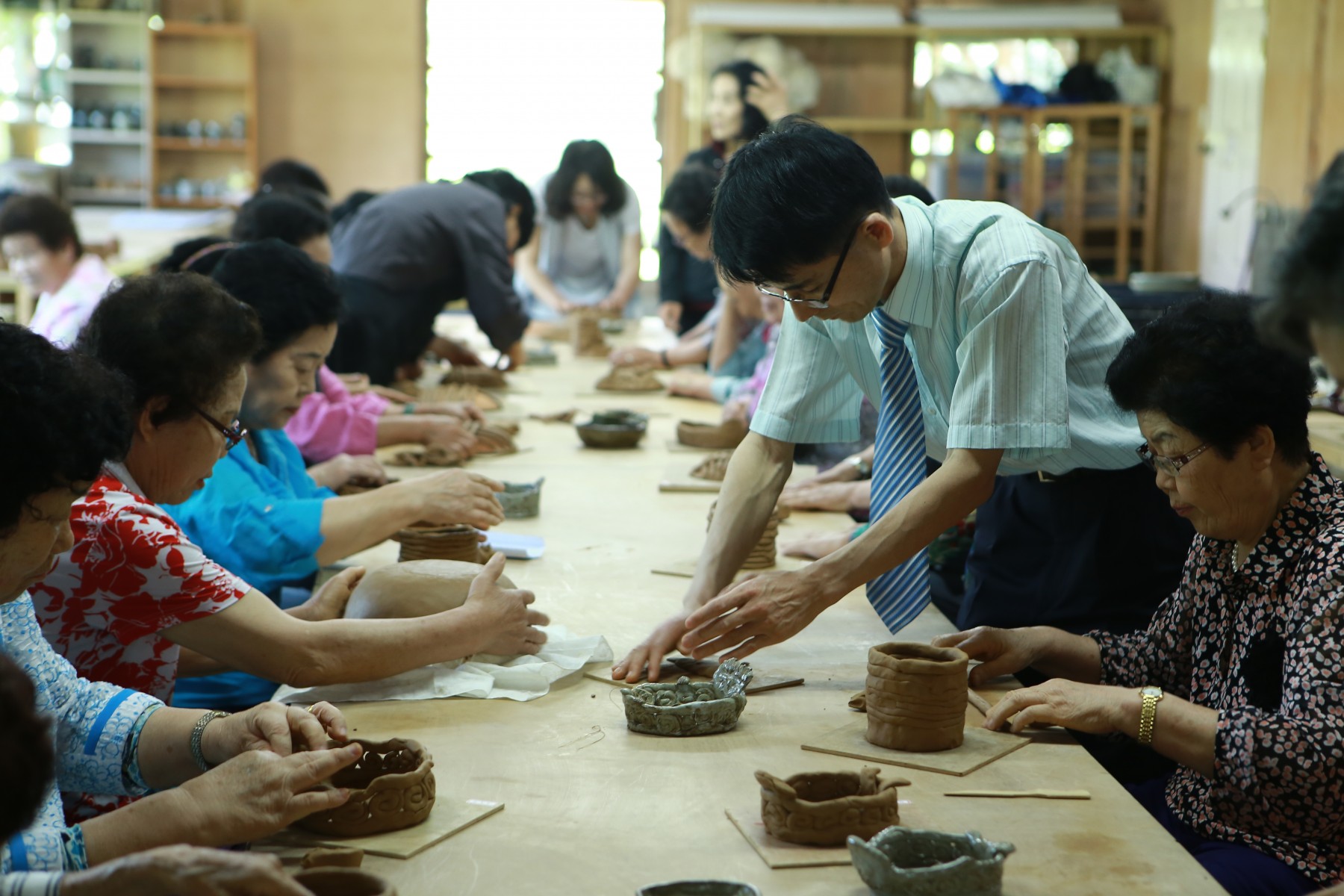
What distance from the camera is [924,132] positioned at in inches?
448

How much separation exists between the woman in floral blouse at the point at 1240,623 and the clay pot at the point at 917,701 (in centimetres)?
12

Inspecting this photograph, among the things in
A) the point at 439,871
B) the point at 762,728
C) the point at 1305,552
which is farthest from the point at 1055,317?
the point at 439,871

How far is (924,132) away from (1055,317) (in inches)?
386

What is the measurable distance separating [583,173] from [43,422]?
16.8 feet

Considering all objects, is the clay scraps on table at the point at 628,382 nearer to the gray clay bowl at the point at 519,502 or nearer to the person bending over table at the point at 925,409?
the gray clay bowl at the point at 519,502

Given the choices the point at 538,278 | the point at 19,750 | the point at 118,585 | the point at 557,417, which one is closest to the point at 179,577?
the point at 118,585

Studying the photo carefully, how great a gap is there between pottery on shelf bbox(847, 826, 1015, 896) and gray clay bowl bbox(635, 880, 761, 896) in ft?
0.41

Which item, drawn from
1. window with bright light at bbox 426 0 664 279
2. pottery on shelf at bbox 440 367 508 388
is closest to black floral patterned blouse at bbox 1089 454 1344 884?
pottery on shelf at bbox 440 367 508 388

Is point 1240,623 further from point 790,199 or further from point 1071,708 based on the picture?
point 790,199

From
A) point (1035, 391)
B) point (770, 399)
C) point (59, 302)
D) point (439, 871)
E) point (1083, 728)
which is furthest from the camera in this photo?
point (59, 302)

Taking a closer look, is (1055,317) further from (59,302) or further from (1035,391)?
(59,302)

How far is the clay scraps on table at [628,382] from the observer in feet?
17.1

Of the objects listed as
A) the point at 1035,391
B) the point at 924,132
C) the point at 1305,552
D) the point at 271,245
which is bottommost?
the point at 1305,552

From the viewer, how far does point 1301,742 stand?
1.63 m
